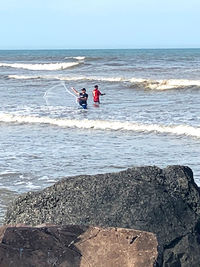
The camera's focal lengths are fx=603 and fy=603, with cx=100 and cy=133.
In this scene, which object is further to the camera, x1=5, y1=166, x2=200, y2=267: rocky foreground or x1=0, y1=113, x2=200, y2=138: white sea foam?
x1=0, y1=113, x2=200, y2=138: white sea foam

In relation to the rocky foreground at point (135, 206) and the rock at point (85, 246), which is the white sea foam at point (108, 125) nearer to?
the rocky foreground at point (135, 206)

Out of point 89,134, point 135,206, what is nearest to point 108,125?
point 89,134

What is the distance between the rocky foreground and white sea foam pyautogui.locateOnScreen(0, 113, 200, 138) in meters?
9.31

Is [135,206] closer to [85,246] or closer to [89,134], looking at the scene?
[85,246]

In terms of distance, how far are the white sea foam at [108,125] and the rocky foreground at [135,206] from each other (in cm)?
931

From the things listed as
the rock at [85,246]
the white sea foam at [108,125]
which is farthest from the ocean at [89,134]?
the rock at [85,246]

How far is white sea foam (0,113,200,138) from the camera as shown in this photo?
605 inches

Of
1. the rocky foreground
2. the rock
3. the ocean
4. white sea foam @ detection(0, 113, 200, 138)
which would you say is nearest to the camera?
the rock

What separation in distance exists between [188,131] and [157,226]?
413 inches

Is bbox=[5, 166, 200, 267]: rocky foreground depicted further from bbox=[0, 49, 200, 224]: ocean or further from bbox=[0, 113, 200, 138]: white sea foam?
bbox=[0, 113, 200, 138]: white sea foam

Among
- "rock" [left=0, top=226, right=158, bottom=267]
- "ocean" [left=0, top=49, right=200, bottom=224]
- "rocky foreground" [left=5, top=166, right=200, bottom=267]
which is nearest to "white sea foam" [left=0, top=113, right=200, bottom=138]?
"ocean" [left=0, top=49, right=200, bottom=224]

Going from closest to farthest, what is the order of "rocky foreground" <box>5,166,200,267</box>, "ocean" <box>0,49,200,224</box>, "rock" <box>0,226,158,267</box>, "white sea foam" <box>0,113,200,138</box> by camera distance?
"rock" <box>0,226,158,267</box>
"rocky foreground" <box>5,166,200,267</box>
"ocean" <box>0,49,200,224</box>
"white sea foam" <box>0,113,200,138</box>

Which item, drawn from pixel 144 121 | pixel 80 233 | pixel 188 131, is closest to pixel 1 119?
pixel 144 121

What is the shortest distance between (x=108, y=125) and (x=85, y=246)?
13531 millimetres
